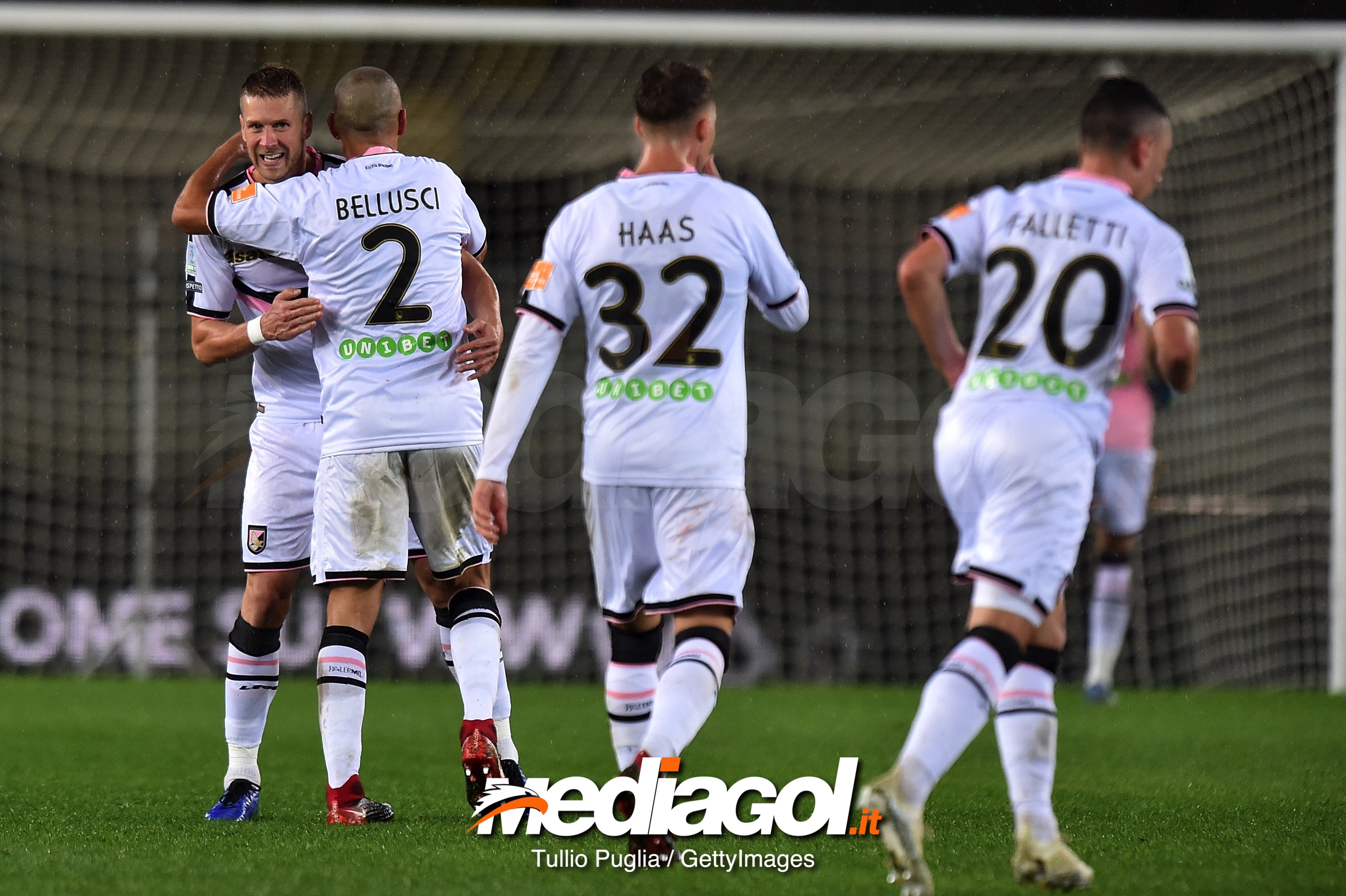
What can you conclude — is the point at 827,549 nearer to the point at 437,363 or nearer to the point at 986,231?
the point at 437,363

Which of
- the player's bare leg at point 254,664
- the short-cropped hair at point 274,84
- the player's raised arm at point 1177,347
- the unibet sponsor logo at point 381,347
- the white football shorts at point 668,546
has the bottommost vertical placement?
the player's bare leg at point 254,664

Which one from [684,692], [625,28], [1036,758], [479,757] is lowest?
[479,757]

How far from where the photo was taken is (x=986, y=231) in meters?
3.51

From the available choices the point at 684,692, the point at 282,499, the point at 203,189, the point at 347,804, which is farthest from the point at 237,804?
the point at 203,189

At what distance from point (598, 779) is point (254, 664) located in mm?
1298

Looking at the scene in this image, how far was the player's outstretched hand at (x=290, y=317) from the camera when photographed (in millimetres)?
4328

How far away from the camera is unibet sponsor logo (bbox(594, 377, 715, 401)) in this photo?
3.71 m

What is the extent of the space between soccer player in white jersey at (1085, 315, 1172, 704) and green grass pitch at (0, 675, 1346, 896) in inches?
14.0

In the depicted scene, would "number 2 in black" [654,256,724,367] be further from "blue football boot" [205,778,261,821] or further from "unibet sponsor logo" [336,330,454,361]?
"blue football boot" [205,778,261,821]

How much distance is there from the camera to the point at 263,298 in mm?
4777

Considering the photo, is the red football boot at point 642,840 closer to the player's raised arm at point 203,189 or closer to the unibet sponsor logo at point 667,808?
the unibet sponsor logo at point 667,808

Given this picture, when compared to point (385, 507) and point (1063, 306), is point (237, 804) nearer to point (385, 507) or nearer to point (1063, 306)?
point (385, 507)

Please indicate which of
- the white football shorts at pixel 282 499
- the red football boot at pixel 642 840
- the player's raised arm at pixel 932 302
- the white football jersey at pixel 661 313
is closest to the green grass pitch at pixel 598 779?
the red football boot at pixel 642 840

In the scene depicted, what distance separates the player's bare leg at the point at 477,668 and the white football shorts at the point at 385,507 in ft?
0.43
